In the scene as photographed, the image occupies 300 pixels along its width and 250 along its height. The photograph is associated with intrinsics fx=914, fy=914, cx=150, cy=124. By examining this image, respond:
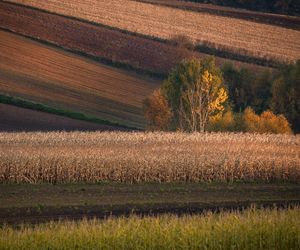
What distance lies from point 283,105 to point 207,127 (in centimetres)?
993

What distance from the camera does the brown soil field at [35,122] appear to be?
63.0 meters

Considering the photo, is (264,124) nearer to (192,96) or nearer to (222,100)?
(222,100)

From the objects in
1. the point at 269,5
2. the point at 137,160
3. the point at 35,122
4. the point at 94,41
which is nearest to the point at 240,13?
the point at 269,5

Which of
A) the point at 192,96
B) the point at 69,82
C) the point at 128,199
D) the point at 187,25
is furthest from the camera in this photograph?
the point at 187,25

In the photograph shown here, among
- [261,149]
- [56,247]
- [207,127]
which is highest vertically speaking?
[56,247]

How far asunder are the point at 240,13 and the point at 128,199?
99.0 metres

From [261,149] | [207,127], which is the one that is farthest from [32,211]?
[207,127]

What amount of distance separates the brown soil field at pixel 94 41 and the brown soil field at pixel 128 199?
5743cm

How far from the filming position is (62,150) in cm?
3825

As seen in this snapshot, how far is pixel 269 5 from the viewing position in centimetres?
14125

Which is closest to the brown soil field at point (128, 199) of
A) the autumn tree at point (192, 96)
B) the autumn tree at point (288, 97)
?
the autumn tree at point (192, 96)

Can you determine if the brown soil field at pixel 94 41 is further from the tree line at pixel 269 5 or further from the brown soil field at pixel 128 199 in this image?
the brown soil field at pixel 128 199

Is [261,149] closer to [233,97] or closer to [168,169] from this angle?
[168,169]

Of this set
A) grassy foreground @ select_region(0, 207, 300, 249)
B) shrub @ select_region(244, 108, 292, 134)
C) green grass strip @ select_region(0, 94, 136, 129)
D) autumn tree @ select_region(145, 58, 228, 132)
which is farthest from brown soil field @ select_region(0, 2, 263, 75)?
grassy foreground @ select_region(0, 207, 300, 249)
